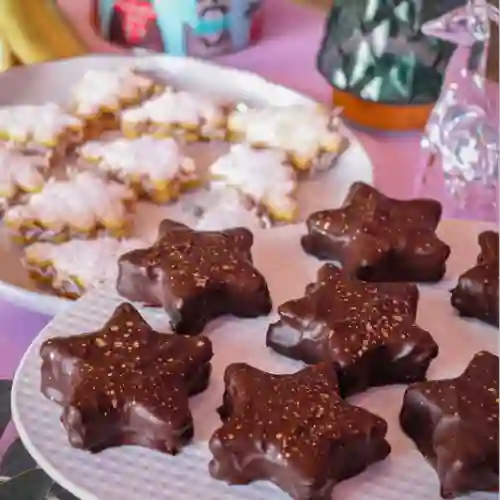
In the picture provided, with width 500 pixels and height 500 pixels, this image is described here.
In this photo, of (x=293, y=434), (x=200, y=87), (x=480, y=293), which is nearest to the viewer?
(x=293, y=434)

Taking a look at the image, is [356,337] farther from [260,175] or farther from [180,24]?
[180,24]

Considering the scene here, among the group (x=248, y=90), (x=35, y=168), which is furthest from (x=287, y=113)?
(x=35, y=168)

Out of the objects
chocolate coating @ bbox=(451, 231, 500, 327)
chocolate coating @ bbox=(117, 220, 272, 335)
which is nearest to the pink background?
chocolate coating @ bbox=(117, 220, 272, 335)

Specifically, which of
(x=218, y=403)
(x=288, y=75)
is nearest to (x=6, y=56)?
(x=288, y=75)

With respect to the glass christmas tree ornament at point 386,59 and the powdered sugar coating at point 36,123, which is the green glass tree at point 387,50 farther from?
the powdered sugar coating at point 36,123

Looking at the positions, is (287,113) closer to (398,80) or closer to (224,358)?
(398,80)

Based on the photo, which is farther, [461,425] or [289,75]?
[289,75]
